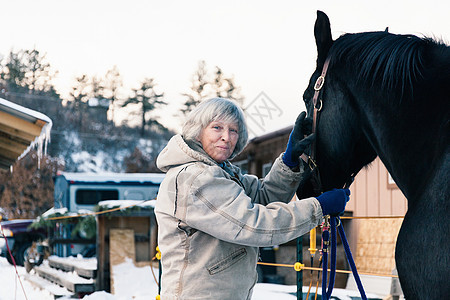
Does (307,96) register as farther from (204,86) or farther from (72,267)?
(204,86)

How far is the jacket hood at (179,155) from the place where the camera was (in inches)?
82.1

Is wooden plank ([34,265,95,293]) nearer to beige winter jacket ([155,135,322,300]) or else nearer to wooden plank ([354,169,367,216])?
wooden plank ([354,169,367,216])

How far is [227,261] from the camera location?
2.04 meters

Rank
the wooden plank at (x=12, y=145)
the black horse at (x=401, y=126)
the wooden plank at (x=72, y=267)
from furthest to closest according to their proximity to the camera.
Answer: the wooden plank at (x=12, y=145) < the wooden plank at (x=72, y=267) < the black horse at (x=401, y=126)

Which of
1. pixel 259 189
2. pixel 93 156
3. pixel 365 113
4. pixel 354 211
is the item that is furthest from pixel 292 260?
pixel 93 156

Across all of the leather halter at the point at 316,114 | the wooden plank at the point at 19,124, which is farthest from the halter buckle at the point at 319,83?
the wooden plank at the point at 19,124

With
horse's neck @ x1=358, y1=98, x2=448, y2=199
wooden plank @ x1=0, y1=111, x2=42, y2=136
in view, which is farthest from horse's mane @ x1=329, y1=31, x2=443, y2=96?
wooden plank @ x1=0, y1=111, x2=42, y2=136

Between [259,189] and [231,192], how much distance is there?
1.65ft

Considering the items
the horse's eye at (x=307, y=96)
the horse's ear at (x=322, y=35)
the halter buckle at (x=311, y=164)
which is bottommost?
the halter buckle at (x=311, y=164)

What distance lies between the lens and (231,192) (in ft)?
6.42

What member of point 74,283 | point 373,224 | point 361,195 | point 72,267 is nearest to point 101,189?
point 72,267

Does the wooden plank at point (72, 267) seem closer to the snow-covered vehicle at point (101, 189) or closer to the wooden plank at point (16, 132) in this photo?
the wooden plank at point (16, 132)

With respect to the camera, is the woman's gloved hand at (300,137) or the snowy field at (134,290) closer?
the woman's gloved hand at (300,137)

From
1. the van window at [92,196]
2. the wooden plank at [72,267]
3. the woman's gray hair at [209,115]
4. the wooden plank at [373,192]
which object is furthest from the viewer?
the van window at [92,196]
